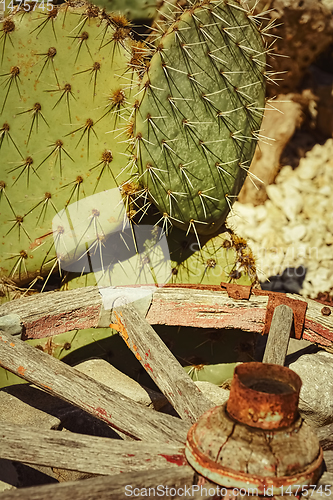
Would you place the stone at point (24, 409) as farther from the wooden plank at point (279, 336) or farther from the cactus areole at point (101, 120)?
the wooden plank at point (279, 336)

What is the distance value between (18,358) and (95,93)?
0.96 metres

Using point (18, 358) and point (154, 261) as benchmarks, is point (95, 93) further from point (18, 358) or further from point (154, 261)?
point (18, 358)

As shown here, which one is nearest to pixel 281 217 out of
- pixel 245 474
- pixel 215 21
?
pixel 215 21

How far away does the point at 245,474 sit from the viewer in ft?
2.73

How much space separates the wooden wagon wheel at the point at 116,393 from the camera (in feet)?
2.87

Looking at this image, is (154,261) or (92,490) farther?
(154,261)

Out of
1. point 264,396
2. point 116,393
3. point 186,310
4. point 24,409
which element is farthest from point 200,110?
point 24,409

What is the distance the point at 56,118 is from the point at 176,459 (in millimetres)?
1214

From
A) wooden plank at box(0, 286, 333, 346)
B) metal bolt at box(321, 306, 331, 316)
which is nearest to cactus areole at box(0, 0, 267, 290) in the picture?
wooden plank at box(0, 286, 333, 346)

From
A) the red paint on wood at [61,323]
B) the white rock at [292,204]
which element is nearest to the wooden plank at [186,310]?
the red paint on wood at [61,323]

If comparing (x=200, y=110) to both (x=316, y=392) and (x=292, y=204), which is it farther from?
(x=292, y=204)

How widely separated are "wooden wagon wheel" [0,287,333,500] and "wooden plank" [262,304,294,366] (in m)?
0.08

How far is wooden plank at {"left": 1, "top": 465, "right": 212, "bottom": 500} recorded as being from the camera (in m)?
0.82

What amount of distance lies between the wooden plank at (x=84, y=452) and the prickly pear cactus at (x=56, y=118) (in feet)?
2.51
